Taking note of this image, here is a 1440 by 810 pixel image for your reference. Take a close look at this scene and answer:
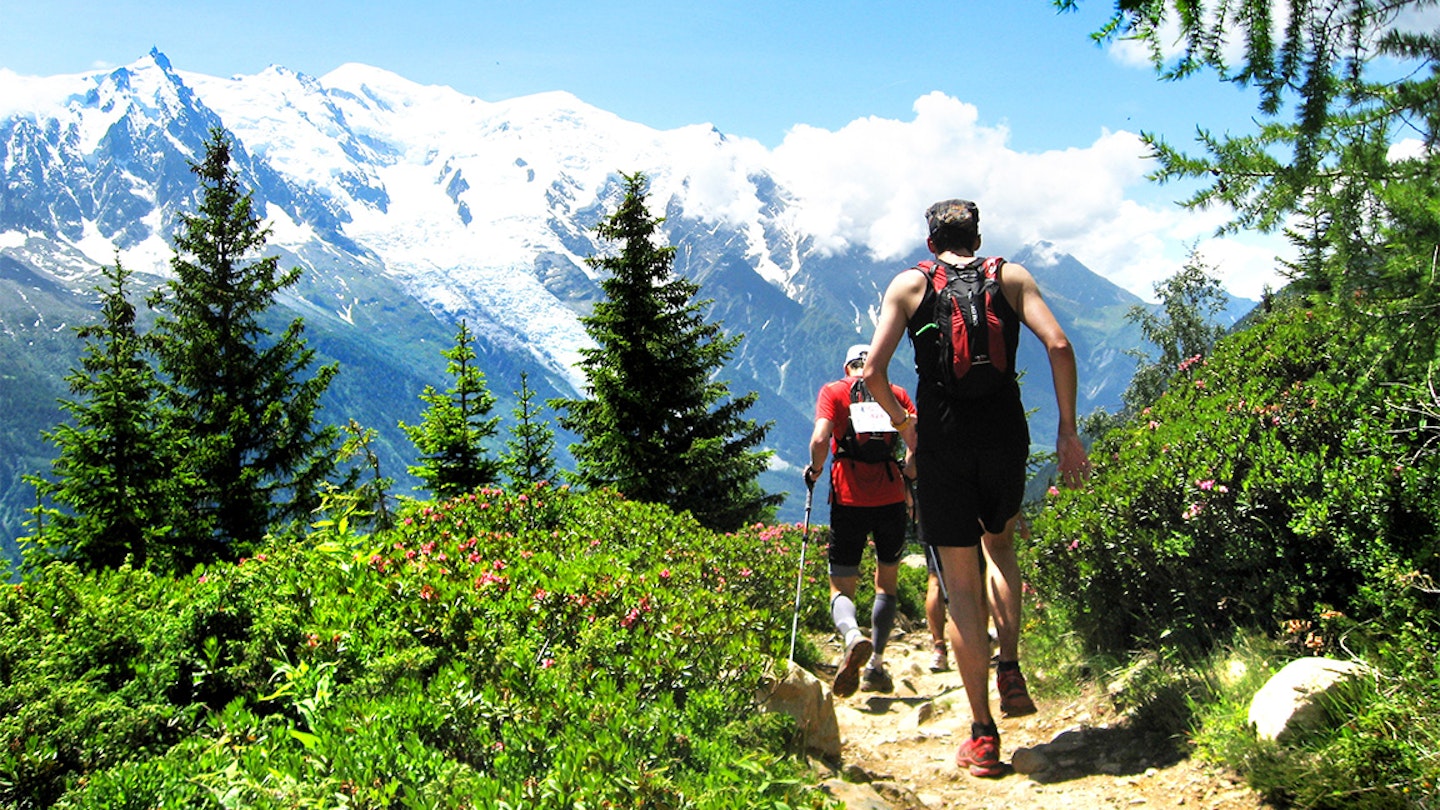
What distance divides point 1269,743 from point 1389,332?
160 cm

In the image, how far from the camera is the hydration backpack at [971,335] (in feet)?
A: 13.3

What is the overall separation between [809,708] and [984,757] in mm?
873

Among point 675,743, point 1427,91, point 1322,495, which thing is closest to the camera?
point 675,743

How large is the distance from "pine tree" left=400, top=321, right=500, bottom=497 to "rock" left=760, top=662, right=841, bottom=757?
13169 millimetres

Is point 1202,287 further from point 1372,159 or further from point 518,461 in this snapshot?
point 1372,159

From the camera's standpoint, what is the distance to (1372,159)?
9.48 ft

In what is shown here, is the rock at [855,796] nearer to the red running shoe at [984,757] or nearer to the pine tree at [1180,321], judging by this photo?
the red running shoe at [984,757]

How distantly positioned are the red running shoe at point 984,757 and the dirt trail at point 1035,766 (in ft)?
0.15

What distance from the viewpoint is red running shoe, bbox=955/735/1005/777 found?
423 cm

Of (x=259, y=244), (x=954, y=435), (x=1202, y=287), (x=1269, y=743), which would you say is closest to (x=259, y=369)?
(x=259, y=244)

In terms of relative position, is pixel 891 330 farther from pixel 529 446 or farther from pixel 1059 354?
pixel 529 446

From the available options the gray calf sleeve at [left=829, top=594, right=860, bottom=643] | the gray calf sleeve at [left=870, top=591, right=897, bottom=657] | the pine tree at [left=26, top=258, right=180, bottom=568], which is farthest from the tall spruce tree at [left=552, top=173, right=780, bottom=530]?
the gray calf sleeve at [left=829, top=594, right=860, bottom=643]

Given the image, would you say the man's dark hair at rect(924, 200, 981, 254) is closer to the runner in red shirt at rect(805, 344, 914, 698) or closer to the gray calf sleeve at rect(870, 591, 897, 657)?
the runner in red shirt at rect(805, 344, 914, 698)

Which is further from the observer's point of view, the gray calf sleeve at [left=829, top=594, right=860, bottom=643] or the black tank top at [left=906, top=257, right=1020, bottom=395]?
the gray calf sleeve at [left=829, top=594, right=860, bottom=643]
